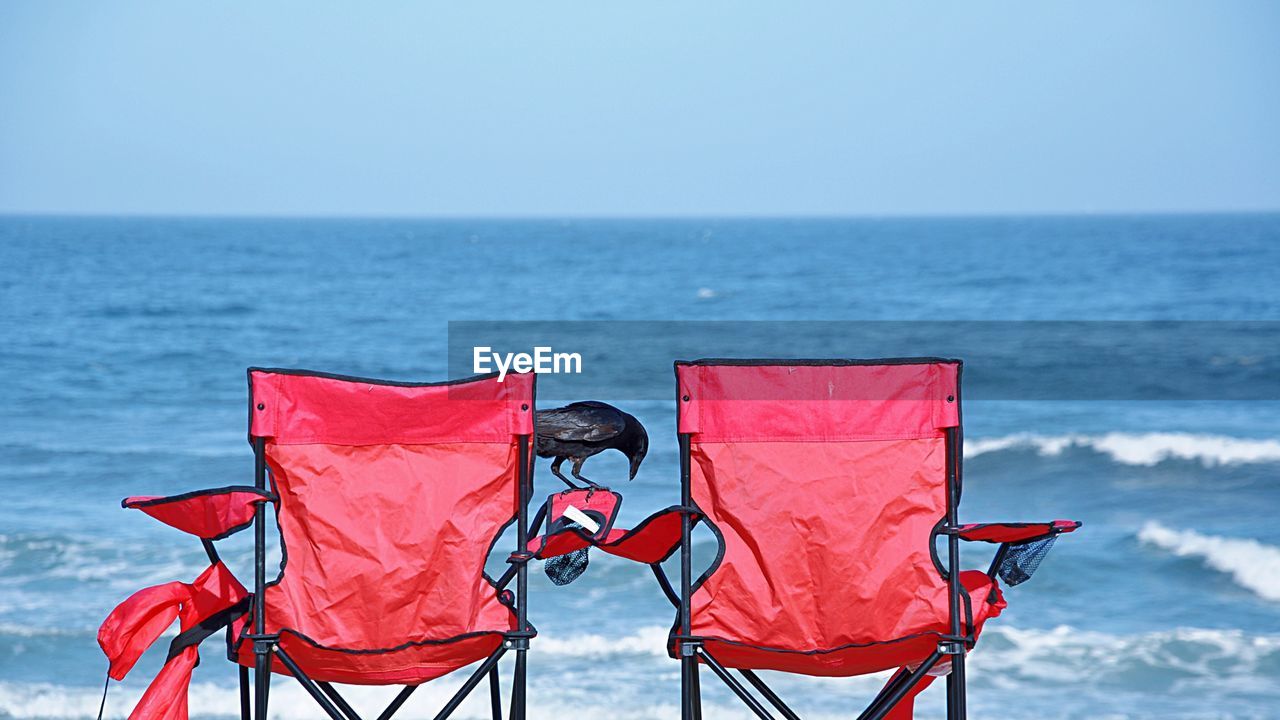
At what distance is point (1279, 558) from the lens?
23.1 ft

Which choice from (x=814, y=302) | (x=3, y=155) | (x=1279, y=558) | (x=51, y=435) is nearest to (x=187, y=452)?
(x=51, y=435)

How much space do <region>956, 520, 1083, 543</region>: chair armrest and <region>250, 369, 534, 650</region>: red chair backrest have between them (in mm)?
750

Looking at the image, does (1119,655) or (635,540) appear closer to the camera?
(635,540)

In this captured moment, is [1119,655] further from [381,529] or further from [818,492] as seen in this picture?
[381,529]

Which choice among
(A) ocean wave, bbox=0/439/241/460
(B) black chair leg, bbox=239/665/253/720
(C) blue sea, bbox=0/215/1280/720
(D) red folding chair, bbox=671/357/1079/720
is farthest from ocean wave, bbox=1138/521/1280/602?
(A) ocean wave, bbox=0/439/241/460

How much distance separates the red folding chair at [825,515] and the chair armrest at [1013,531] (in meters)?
A: 0.05

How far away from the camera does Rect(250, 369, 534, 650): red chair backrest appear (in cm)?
242

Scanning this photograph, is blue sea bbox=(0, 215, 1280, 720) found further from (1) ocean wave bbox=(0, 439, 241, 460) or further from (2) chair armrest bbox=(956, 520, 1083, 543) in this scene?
(2) chair armrest bbox=(956, 520, 1083, 543)

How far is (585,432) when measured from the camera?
2521mm

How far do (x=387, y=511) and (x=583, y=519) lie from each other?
1.12 ft
